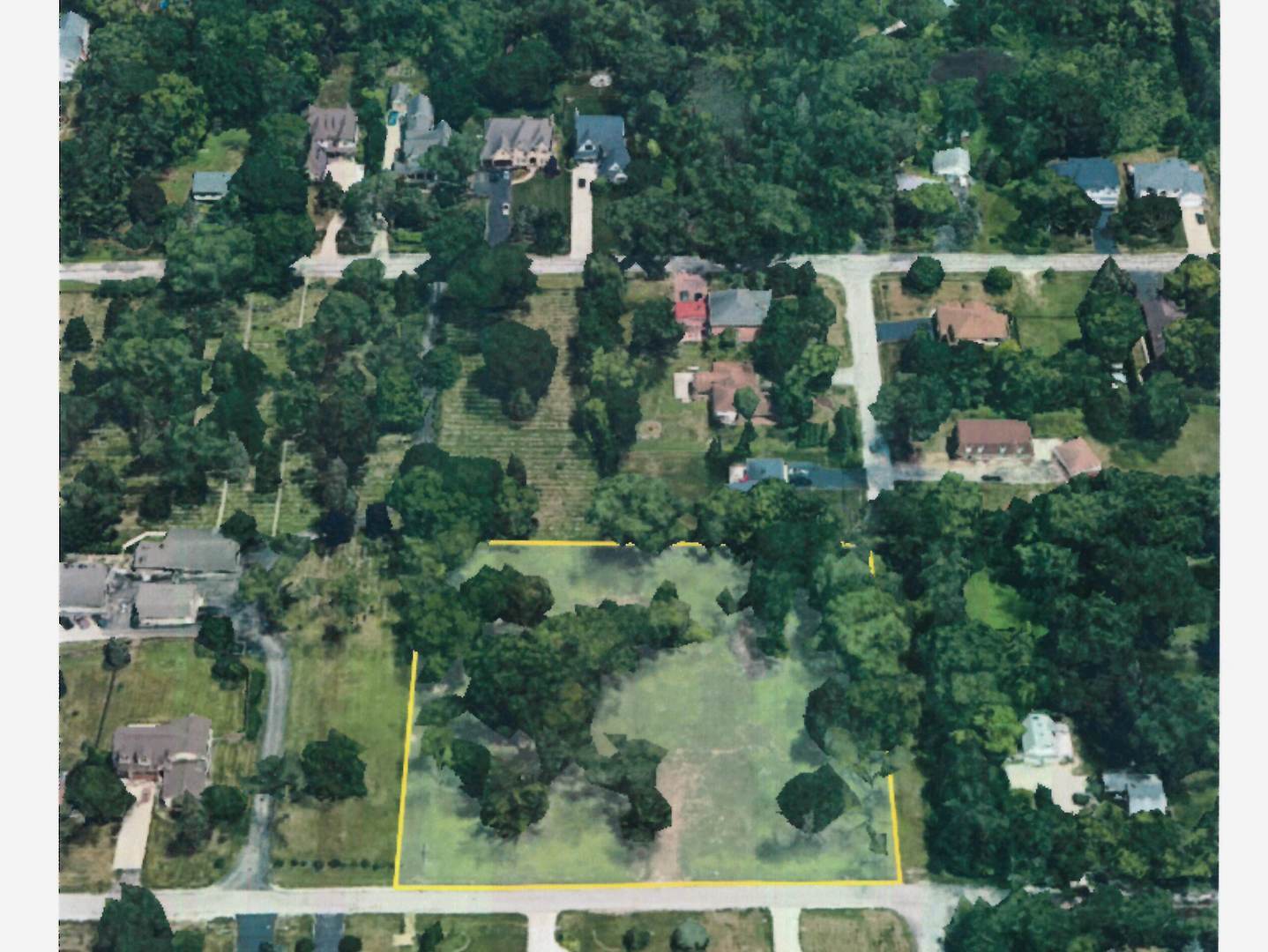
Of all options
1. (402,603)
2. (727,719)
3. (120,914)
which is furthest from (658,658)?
(120,914)

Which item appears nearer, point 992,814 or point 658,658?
point 992,814

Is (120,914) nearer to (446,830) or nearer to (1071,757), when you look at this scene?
(446,830)

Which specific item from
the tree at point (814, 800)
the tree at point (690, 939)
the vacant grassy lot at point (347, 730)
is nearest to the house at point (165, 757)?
the vacant grassy lot at point (347, 730)

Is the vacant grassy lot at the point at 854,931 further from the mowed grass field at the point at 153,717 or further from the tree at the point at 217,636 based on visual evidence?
the tree at the point at 217,636

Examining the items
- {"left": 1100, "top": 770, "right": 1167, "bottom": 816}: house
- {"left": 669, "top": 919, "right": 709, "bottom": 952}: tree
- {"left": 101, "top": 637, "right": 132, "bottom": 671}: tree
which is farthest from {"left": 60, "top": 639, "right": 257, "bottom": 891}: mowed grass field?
{"left": 1100, "top": 770, "right": 1167, "bottom": 816}: house

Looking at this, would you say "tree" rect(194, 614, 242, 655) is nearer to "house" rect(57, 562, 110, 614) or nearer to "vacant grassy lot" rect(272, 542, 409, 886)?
"vacant grassy lot" rect(272, 542, 409, 886)

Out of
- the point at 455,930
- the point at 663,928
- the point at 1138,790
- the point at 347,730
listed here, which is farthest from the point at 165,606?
the point at 1138,790
